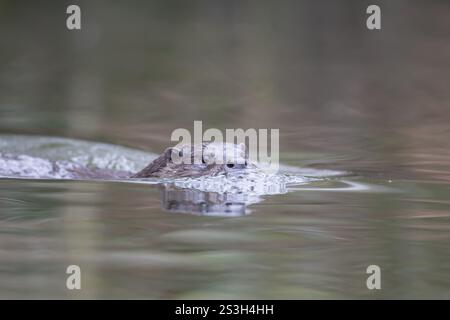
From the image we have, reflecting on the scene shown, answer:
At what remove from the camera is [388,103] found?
488 inches

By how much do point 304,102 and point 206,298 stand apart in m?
8.92

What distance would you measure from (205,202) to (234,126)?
15.2 ft

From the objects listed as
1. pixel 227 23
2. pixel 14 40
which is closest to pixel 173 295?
pixel 14 40

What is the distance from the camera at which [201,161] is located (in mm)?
6996

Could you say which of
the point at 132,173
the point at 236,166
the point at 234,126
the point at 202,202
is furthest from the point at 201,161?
the point at 234,126

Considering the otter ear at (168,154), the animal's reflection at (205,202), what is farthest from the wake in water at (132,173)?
the otter ear at (168,154)

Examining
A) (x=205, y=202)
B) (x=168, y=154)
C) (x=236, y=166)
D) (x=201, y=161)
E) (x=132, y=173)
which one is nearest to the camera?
(x=205, y=202)

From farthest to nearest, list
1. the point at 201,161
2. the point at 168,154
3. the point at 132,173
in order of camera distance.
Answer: the point at 132,173, the point at 168,154, the point at 201,161

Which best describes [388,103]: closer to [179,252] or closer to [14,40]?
[14,40]

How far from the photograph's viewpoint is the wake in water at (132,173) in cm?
603

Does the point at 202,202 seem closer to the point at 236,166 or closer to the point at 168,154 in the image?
the point at 236,166

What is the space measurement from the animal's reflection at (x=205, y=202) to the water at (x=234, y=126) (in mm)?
43

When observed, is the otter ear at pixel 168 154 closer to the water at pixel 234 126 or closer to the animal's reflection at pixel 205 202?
the water at pixel 234 126

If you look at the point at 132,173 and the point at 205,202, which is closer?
the point at 205,202
